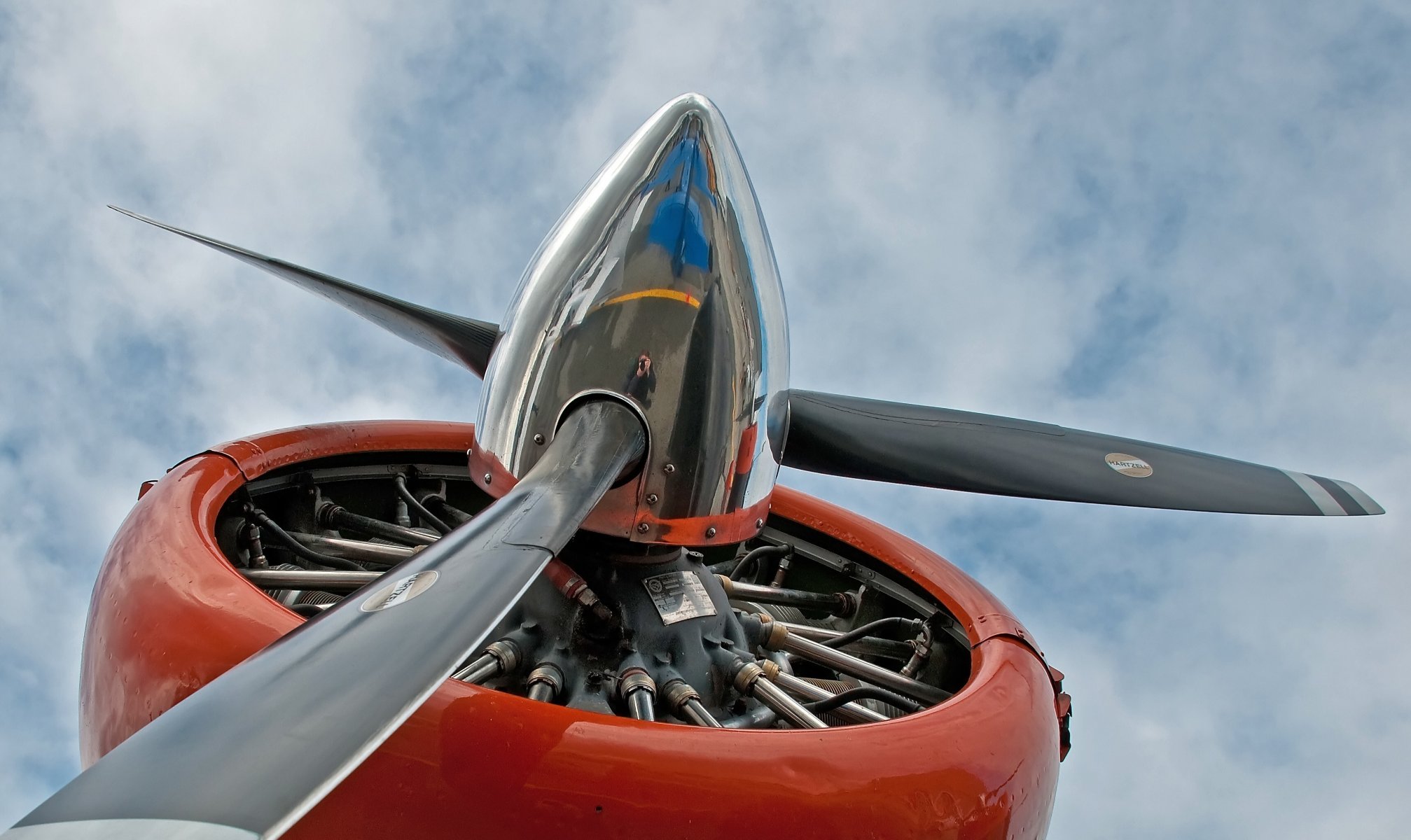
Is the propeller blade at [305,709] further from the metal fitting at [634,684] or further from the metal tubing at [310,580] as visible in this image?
the metal tubing at [310,580]

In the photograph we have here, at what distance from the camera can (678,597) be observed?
388 centimetres

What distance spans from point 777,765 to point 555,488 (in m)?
0.96

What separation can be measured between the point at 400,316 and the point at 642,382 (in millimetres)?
1966

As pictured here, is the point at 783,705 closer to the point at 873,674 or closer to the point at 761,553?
the point at 873,674

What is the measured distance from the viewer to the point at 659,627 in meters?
3.75

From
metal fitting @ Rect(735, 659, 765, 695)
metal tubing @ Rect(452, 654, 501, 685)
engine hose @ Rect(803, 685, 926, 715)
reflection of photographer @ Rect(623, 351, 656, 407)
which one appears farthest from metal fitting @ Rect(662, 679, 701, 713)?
reflection of photographer @ Rect(623, 351, 656, 407)

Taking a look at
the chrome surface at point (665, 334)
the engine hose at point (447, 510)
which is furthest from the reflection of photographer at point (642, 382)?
the engine hose at point (447, 510)

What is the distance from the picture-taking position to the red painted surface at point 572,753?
2545 millimetres

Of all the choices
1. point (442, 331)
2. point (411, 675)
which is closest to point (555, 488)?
point (411, 675)

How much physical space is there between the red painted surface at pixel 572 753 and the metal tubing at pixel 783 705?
0.52m

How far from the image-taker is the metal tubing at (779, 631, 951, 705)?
165 inches

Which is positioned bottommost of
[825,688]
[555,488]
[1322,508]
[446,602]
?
→ [446,602]

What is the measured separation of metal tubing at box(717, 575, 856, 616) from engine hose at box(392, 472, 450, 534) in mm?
1430

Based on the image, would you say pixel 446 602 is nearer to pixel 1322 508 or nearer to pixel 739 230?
pixel 739 230
